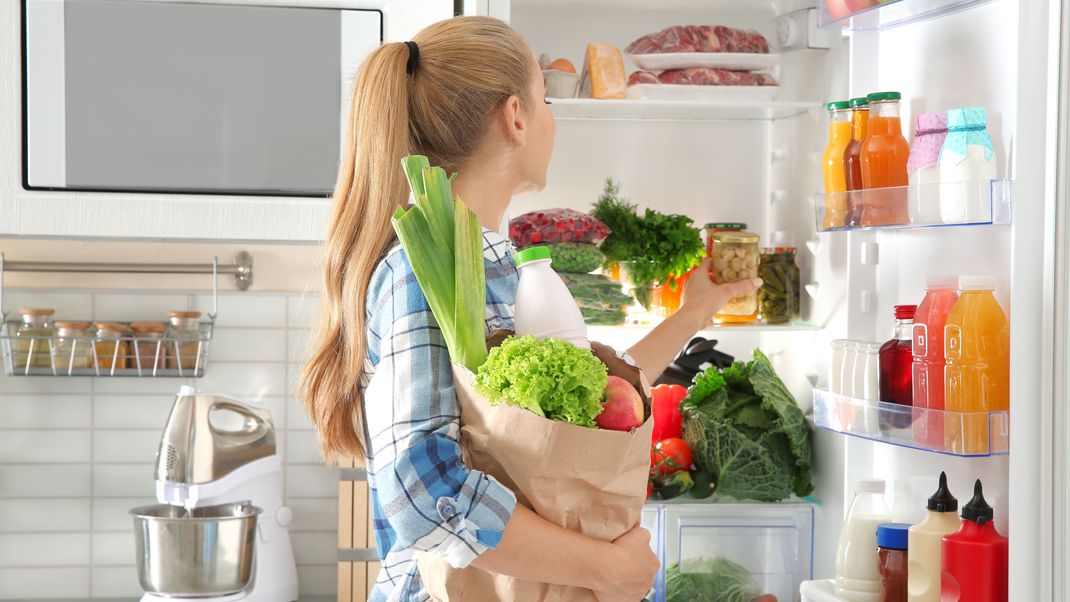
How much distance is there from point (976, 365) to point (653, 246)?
750 millimetres

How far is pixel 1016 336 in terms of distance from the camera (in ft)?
4.14

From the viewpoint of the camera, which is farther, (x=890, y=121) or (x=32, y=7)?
(x=32, y=7)

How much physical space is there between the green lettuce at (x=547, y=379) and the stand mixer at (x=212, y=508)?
1259mm

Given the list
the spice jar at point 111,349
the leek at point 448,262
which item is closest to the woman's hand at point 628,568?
the leek at point 448,262

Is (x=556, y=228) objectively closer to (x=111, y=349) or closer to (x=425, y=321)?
(x=425, y=321)

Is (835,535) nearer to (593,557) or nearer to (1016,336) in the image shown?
(1016,336)

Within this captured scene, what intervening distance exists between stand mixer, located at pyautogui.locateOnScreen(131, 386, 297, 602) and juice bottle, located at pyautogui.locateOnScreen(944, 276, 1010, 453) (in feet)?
4.40

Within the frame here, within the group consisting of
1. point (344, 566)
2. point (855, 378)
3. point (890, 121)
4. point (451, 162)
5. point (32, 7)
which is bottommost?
point (344, 566)

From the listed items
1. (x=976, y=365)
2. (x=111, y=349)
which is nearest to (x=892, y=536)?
(x=976, y=365)

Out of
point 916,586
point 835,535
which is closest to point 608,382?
point 916,586

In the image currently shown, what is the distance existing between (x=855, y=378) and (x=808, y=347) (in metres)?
0.54

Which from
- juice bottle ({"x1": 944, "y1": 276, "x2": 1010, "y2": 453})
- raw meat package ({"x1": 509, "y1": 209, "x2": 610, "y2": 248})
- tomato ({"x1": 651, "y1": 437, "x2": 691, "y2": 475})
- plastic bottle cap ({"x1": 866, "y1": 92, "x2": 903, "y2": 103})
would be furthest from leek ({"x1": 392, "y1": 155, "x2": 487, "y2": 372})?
tomato ({"x1": 651, "y1": 437, "x2": 691, "y2": 475})

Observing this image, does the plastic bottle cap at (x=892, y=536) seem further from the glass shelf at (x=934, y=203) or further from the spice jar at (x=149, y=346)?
the spice jar at (x=149, y=346)

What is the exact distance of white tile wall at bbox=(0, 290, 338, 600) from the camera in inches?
90.4
